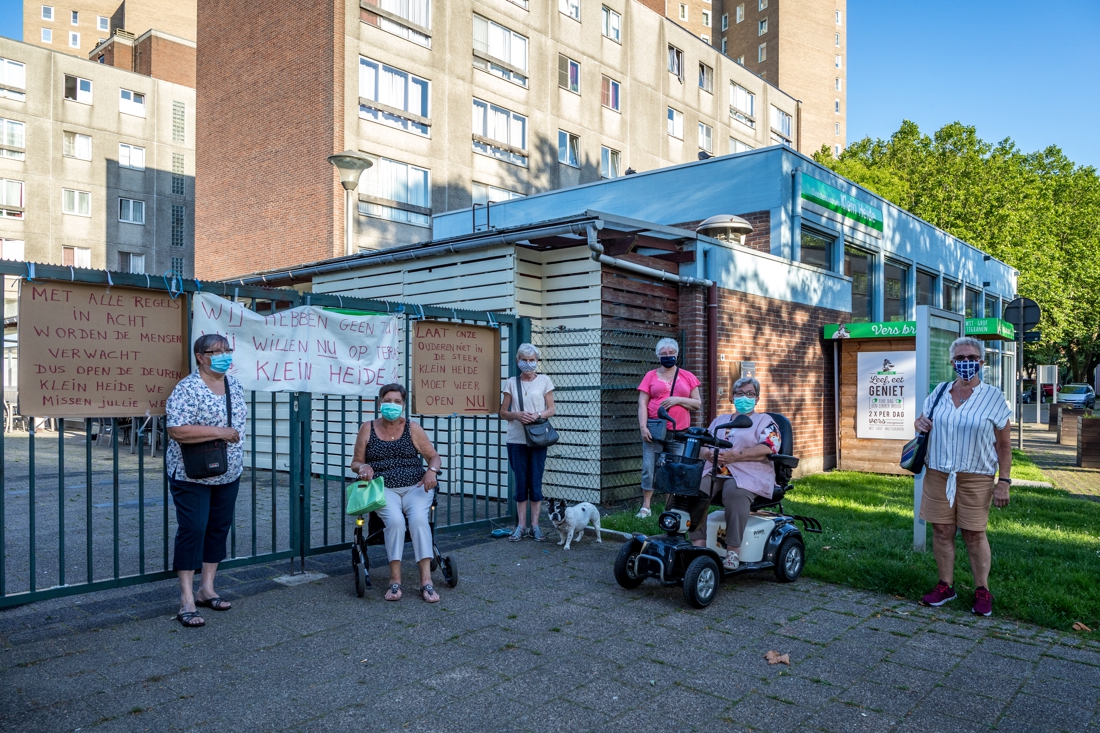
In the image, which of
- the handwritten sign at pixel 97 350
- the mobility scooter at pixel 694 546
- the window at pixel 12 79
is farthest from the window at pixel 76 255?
the mobility scooter at pixel 694 546

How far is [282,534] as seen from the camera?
7.83 m

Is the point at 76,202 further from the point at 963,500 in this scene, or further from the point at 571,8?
the point at 963,500

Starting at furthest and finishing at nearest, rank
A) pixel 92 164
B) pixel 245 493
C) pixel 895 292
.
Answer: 1. pixel 92 164
2. pixel 895 292
3. pixel 245 493

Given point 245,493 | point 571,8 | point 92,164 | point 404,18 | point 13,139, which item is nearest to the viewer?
point 245,493

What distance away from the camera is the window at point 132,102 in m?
41.7

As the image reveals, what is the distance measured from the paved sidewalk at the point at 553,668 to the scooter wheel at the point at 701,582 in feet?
0.31

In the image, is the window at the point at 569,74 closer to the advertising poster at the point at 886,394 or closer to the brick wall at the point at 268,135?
the brick wall at the point at 268,135

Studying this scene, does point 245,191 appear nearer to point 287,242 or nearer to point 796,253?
point 287,242

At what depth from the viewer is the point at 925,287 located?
21766mm

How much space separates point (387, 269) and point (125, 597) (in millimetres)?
6399

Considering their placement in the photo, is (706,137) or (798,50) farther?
(798,50)

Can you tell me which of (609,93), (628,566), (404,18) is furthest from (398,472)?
(609,93)

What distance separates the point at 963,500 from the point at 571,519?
10.4ft

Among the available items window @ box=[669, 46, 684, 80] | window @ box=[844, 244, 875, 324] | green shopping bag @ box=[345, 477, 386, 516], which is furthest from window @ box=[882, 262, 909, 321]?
window @ box=[669, 46, 684, 80]
